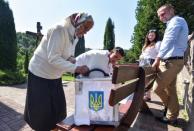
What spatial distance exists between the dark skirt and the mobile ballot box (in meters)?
0.47

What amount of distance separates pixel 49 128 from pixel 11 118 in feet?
10.5

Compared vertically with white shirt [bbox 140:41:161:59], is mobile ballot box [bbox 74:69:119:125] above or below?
below

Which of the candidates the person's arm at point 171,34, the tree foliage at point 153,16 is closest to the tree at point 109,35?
the tree foliage at point 153,16

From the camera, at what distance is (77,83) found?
8.27ft

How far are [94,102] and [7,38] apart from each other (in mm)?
15192

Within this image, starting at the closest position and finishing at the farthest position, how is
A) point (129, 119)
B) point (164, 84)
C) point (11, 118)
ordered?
point (129, 119), point (164, 84), point (11, 118)

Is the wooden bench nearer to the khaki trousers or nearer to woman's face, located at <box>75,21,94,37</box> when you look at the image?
woman's face, located at <box>75,21,94,37</box>

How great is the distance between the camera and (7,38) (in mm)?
16766

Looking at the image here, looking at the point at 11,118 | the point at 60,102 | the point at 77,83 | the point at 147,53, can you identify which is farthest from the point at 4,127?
the point at 77,83

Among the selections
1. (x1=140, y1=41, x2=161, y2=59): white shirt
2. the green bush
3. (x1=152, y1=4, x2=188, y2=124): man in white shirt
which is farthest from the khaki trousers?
the green bush

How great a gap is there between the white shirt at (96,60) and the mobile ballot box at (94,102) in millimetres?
451

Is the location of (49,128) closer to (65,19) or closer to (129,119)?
(129,119)

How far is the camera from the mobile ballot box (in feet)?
8.17

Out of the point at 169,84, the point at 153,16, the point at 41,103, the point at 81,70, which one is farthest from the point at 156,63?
the point at 153,16
